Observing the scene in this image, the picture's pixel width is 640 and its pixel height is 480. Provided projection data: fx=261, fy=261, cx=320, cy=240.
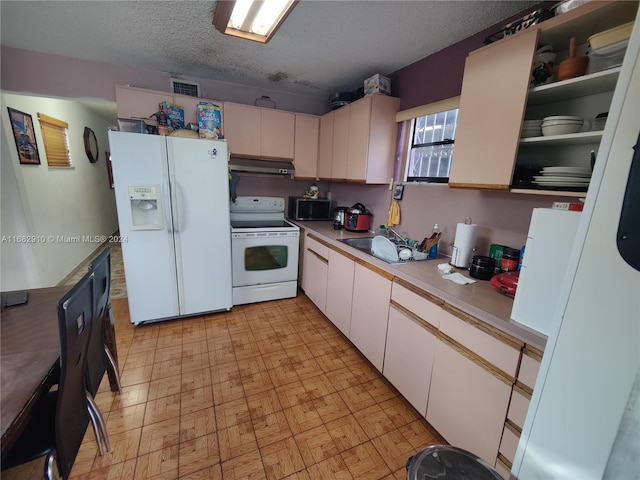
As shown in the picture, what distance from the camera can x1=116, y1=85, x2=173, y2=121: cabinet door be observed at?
248 cm

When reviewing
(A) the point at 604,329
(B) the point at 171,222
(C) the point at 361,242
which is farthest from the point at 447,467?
(B) the point at 171,222

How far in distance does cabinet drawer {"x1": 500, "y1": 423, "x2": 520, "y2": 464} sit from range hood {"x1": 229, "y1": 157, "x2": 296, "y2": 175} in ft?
9.28

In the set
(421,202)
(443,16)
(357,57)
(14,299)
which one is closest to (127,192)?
(14,299)

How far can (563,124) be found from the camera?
1200 mm

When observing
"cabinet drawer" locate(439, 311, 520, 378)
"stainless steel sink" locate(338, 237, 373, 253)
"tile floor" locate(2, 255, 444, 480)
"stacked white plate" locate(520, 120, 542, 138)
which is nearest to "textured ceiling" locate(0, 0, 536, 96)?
"stacked white plate" locate(520, 120, 542, 138)

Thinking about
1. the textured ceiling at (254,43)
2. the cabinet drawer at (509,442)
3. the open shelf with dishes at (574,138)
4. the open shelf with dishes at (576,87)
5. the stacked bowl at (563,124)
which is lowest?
the cabinet drawer at (509,442)

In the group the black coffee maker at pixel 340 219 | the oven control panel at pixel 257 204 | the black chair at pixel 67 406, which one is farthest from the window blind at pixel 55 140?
the black coffee maker at pixel 340 219

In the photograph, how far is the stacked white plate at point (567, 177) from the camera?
114 cm

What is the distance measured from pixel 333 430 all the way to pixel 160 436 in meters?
0.96

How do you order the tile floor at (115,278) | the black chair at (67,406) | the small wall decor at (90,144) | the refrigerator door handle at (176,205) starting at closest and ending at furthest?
the black chair at (67,406) → the refrigerator door handle at (176,205) → the tile floor at (115,278) → the small wall decor at (90,144)

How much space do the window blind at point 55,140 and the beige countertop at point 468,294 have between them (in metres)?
3.89

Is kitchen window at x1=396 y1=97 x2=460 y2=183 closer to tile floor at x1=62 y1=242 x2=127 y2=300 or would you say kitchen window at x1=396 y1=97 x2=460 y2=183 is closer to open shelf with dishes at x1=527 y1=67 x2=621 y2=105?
open shelf with dishes at x1=527 y1=67 x2=621 y2=105

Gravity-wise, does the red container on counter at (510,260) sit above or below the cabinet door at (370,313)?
above

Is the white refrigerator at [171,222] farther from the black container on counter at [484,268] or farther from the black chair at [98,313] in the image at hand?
the black container on counter at [484,268]
